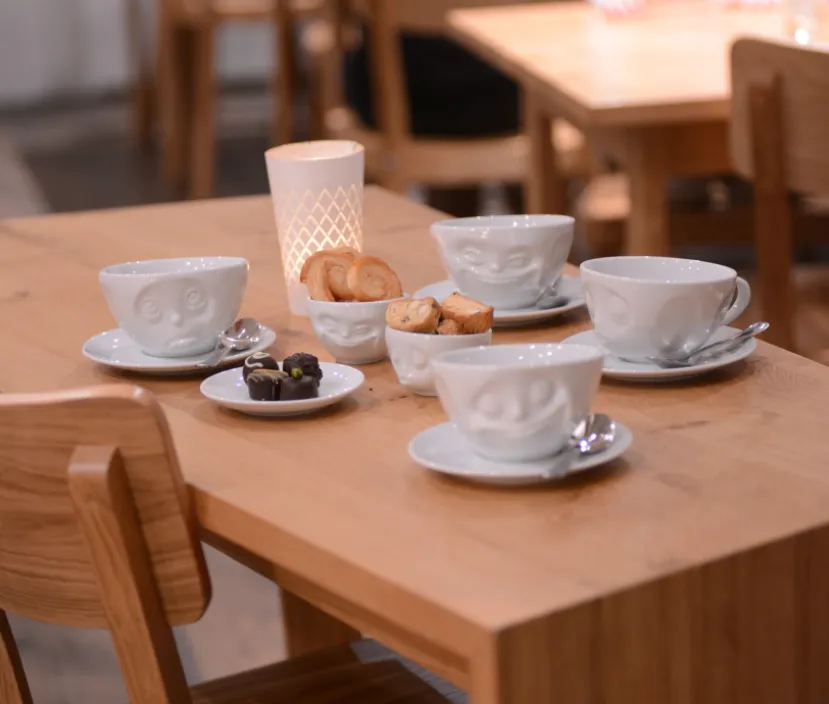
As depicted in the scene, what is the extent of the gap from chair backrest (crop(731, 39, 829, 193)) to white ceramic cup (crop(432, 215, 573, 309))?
2.41 feet

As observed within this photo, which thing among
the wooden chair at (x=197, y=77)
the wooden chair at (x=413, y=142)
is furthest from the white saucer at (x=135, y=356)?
the wooden chair at (x=197, y=77)

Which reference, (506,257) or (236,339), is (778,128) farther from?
(236,339)

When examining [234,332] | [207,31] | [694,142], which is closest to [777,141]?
[694,142]

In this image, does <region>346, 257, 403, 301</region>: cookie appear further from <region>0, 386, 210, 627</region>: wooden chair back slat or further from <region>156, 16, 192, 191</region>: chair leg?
<region>156, 16, 192, 191</region>: chair leg

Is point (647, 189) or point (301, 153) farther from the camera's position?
point (647, 189)

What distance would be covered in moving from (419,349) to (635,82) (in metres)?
1.19

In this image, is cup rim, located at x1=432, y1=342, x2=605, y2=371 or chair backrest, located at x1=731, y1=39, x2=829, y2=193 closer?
cup rim, located at x1=432, y1=342, x2=605, y2=371

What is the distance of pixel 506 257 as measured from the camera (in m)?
1.15

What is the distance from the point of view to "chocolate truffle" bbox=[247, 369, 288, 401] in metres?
1.00

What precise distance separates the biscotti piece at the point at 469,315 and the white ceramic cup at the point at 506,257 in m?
0.12

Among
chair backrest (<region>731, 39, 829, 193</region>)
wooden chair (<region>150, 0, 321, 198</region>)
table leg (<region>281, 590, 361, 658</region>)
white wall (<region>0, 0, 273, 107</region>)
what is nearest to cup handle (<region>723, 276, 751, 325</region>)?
table leg (<region>281, 590, 361, 658</region>)

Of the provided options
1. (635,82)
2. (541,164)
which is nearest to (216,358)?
(635,82)

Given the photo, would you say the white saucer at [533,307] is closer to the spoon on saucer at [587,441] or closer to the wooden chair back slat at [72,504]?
the spoon on saucer at [587,441]

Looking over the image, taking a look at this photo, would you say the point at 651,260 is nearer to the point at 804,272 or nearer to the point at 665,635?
the point at 665,635
